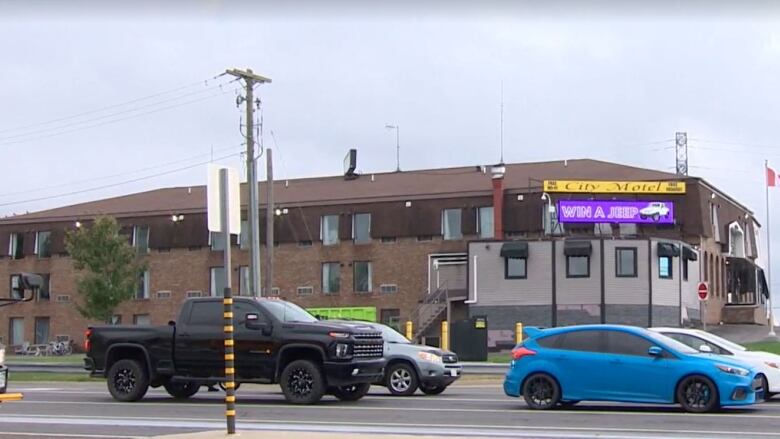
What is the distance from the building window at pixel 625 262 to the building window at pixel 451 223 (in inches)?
378

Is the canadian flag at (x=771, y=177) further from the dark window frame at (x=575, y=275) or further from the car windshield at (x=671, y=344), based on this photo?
the car windshield at (x=671, y=344)

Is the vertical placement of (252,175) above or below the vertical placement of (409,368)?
above

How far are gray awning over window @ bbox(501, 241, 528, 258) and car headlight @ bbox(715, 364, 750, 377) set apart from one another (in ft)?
106

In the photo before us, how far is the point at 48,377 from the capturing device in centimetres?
3284

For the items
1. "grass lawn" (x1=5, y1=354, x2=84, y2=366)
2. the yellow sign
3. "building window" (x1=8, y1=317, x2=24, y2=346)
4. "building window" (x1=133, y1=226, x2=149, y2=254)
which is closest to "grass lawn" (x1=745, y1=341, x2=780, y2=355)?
the yellow sign

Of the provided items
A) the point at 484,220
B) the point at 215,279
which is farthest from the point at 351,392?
the point at 215,279

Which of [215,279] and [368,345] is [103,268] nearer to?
[215,279]

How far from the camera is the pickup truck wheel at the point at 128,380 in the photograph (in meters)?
21.2

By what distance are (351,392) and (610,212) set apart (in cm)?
3412

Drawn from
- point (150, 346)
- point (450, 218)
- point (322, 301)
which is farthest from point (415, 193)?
point (150, 346)

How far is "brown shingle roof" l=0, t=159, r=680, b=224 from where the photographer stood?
5800 centimetres

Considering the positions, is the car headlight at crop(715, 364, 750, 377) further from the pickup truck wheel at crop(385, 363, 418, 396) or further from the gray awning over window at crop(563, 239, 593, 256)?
the gray awning over window at crop(563, 239, 593, 256)

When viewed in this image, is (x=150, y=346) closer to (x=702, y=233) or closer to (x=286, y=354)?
(x=286, y=354)

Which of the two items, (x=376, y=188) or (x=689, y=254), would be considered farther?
(x=376, y=188)
